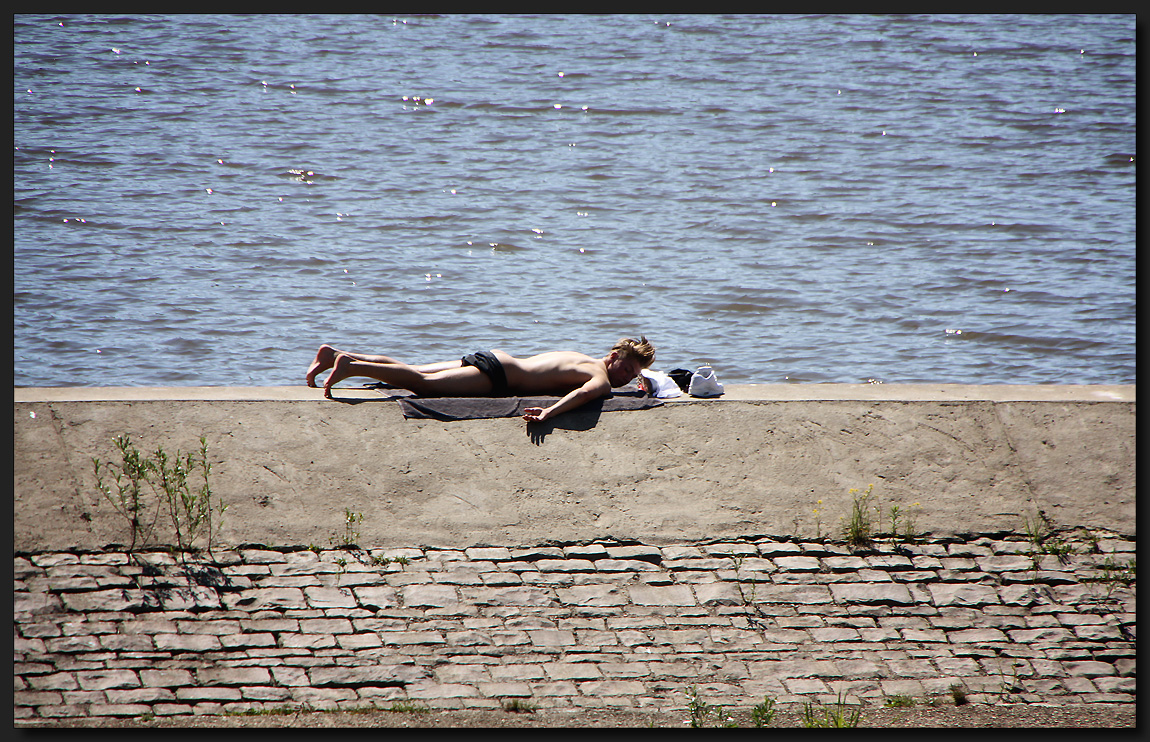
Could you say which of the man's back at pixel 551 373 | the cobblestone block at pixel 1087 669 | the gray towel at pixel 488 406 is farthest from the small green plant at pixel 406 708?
the cobblestone block at pixel 1087 669

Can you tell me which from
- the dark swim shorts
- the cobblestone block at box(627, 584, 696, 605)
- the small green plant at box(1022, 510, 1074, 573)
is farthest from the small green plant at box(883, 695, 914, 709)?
the dark swim shorts

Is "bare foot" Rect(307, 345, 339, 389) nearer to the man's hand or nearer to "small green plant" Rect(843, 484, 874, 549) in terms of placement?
the man's hand

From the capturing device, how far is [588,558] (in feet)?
20.3

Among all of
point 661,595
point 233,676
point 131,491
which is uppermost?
point 131,491

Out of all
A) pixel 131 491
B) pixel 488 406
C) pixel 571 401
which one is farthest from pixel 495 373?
pixel 131 491

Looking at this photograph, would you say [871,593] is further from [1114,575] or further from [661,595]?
[1114,575]

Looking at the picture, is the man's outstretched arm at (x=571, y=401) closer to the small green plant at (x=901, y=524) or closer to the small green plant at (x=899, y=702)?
the small green plant at (x=901, y=524)

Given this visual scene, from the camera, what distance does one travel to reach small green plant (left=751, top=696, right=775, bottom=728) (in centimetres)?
485

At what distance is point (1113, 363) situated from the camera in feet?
38.4

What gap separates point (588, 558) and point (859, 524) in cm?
191

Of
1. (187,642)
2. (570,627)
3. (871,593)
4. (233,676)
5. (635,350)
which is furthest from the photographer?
(635,350)

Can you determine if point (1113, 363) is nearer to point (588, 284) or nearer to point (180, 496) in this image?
point (588, 284)

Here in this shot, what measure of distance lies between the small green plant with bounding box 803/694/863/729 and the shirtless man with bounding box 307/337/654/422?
2.87m

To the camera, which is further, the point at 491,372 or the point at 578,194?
the point at 578,194
